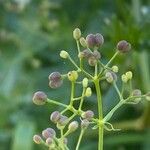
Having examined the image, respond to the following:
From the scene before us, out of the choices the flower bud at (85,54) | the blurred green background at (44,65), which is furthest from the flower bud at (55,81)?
the blurred green background at (44,65)

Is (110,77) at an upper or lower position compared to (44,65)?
lower

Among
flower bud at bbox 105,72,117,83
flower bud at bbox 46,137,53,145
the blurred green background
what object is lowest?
flower bud at bbox 46,137,53,145

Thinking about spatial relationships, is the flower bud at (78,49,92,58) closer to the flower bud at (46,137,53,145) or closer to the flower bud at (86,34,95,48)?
the flower bud at (86,34,95,48)

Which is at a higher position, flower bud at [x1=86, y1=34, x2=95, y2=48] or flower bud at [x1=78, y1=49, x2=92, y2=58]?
flower bud at [x1=86, y1=34, x2=95, y2=48]

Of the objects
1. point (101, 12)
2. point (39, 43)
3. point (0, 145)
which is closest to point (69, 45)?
point (39, 43)

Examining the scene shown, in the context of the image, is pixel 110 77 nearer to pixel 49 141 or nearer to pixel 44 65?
pixel 49 141

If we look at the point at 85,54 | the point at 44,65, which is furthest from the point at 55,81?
the point at 44,65

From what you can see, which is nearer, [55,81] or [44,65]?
[55,81]

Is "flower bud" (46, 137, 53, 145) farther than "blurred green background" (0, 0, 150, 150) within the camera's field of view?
No

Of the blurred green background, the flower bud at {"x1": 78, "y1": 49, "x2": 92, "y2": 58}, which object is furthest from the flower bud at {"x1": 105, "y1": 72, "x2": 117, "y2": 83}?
the blurred green background
